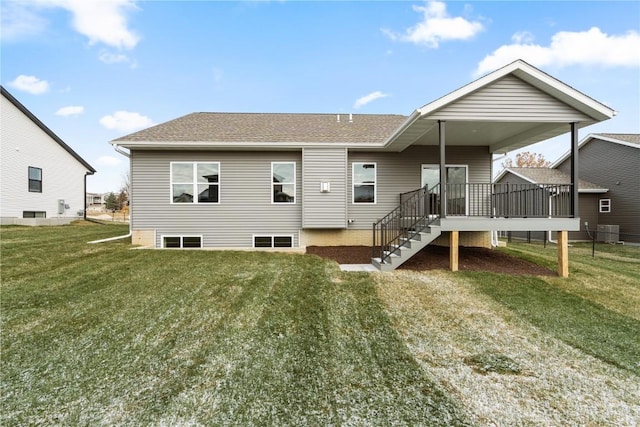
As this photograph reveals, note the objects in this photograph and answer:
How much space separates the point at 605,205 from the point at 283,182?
1856cm

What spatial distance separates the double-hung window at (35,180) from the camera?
16.4m

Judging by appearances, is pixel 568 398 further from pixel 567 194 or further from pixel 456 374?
pixel 567 194

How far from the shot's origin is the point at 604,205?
16.6 metres

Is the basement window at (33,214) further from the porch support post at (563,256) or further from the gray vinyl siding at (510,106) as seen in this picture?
the porch support post at (563,256)

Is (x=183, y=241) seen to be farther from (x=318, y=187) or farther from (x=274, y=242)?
(x=318, y=187)

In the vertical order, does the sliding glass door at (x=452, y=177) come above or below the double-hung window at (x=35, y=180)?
below

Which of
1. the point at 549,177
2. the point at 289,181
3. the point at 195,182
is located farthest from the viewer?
the point at 549,177

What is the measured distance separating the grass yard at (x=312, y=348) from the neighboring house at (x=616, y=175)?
12775 mm

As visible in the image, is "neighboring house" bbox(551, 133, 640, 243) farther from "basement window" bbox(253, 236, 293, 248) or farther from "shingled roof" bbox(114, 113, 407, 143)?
"basement window" bbox(253, 236, 293, 248)

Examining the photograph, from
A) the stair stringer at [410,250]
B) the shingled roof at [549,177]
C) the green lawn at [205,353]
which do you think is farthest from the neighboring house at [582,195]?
the green lawn at [205,353]

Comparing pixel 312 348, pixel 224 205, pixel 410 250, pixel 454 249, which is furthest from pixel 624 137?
pixel 312 348

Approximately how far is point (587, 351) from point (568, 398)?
52.8 inches

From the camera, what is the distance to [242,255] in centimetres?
826

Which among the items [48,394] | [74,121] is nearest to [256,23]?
[48,394]
